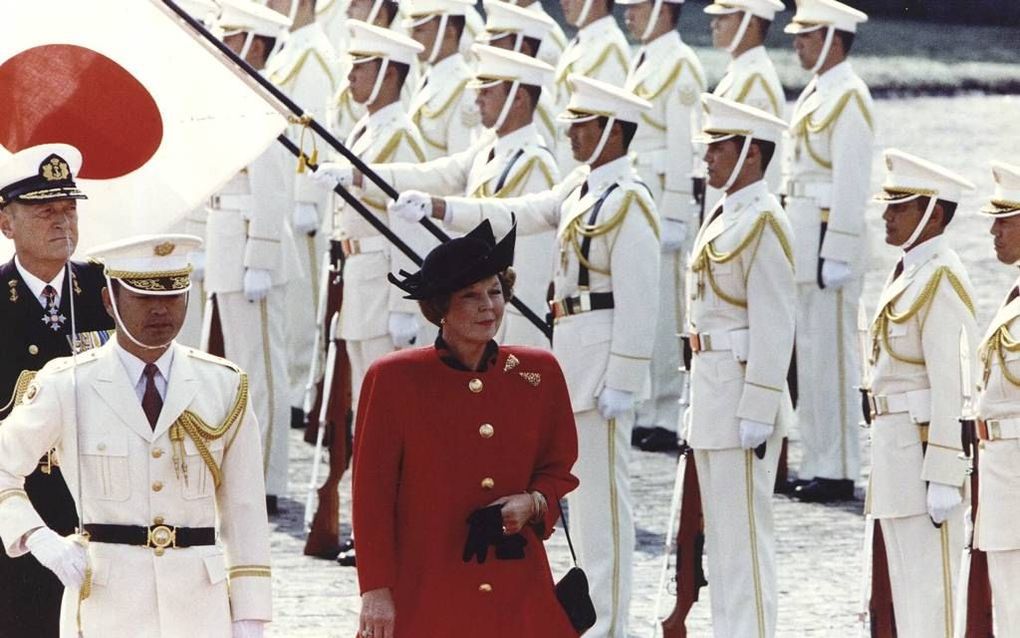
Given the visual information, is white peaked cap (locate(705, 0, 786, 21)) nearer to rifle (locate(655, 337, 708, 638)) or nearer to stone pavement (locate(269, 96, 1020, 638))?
stone pavement (locate(269, 96, 1020, 638))

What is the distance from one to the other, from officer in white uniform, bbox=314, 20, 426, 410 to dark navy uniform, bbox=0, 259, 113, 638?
3.33 metres

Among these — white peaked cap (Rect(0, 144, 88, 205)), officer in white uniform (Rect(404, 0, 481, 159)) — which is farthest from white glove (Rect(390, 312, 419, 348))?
white peaked cap (Rect(0, 144, 88, 205))

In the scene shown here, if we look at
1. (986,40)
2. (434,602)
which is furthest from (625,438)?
(986,40)

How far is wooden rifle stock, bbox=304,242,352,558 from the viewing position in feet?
35.6

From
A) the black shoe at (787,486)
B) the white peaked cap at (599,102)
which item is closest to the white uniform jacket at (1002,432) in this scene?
the white peaked cap at (599,102)

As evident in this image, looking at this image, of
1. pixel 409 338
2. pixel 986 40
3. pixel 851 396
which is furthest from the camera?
pixel 986 40

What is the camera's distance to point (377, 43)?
35.9ft

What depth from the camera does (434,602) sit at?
655cm

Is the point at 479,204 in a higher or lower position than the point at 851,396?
higher

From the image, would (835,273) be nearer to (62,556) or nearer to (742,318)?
(742,318)

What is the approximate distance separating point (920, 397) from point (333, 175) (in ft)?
7.87

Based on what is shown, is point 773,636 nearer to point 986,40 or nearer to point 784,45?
point 784,45

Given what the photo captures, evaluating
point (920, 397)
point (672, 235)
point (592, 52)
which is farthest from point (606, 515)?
point (592, 52)

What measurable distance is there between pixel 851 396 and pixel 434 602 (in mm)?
5639
